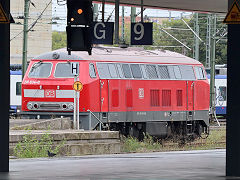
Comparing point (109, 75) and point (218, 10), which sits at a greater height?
point (218, 10)

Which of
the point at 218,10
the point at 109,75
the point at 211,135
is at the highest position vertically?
the point at 218,10

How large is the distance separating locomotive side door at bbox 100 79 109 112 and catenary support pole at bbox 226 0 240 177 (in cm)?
1597

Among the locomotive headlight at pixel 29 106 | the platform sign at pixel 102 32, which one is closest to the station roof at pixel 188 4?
the platform sign at pixel 102 32

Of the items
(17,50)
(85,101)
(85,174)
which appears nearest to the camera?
(85,174)

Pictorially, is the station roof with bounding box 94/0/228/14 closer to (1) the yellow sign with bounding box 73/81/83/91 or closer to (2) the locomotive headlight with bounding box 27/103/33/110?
(1) the yellow sign with bounding box 73/81/83/91

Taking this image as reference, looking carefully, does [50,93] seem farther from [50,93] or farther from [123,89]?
[123,89]

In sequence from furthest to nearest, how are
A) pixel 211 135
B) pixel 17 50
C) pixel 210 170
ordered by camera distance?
1. pixel 17 50
2. pixel 211 135
3. pixel 210 170

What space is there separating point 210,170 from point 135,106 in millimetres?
15117

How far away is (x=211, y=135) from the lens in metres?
37.7

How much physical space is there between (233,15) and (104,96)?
1651 centimetres

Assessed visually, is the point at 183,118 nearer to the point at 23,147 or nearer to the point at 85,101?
the point at 85,101

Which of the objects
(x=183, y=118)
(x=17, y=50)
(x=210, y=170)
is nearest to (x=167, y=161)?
(x=210, y=170)

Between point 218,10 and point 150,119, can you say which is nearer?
point 218,10

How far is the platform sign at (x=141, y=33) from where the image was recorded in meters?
24.4
